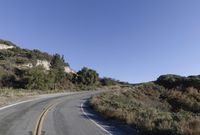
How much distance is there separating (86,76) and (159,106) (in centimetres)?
4530

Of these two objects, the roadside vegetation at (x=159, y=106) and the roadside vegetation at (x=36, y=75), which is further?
the roadside vegetation at (x=36, y=75)

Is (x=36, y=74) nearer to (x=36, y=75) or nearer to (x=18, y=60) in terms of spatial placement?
(x=36, y=75)

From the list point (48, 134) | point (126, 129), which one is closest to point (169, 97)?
point (126, 129)

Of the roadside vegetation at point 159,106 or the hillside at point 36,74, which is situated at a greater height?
the hillside at point 36,74

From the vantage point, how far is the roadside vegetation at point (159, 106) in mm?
16062

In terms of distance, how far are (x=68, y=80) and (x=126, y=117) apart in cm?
6578

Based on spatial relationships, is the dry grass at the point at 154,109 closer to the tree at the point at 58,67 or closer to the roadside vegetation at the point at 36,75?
the roadside vegetation at the point at 36,75

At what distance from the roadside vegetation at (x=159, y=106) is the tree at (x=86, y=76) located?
820 inches

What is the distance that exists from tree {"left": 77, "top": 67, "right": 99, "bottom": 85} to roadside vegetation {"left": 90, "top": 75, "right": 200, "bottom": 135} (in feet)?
68.3

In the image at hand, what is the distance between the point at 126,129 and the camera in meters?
18.1

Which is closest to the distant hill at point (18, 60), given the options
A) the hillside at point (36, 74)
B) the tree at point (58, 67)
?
the hillside at point (36, 74)

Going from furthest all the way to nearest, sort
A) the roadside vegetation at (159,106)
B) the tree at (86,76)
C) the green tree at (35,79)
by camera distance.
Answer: the tree at (86,76), the green tree at (35,79), the roadside vegetation at (159,106)

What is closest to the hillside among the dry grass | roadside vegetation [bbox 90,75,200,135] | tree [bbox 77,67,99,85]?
tree [bbox 77,67,99,85]

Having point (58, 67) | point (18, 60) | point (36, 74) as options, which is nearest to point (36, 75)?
point (36, 74)
